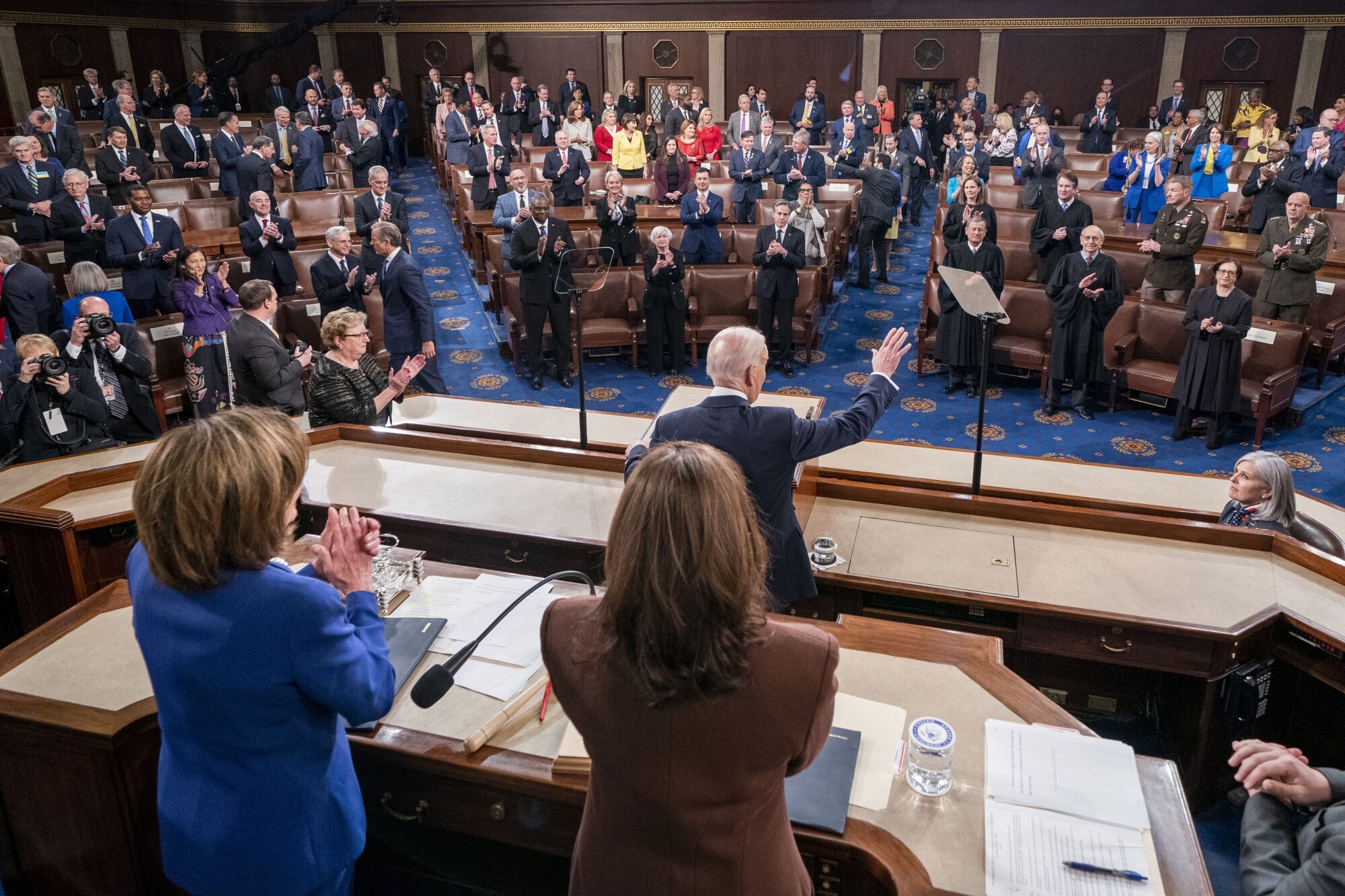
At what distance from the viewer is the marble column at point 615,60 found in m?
16.3

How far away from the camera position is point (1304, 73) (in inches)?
552

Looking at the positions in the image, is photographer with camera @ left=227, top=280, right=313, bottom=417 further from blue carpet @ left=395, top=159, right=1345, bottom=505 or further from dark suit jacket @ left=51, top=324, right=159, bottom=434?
blue carpet @ left=395, top=159, right=1345, bottom=505

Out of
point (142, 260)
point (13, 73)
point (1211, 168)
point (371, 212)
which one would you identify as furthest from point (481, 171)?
point (13, 73)

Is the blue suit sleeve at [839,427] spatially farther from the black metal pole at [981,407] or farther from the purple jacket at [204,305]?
the purple jacket at [204,305]

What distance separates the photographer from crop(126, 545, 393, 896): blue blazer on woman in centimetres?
162

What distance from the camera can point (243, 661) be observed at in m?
1.62

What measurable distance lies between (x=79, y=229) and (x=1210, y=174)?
1064cm

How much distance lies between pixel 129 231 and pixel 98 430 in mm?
2817

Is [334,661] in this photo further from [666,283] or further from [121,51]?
[121,51]

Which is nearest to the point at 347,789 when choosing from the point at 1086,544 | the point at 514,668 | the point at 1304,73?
the point at 514,668

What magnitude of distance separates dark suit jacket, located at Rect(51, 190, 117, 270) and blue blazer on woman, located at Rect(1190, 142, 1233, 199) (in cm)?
1025

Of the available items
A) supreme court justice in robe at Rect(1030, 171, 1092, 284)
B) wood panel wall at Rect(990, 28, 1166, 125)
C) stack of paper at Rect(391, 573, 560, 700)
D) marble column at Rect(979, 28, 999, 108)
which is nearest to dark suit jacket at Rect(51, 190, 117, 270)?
stack of paper at Rect(391, 573, 560, 700)

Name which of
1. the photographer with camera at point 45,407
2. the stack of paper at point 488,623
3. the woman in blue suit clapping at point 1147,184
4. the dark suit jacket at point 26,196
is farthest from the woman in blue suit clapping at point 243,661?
the woman in blue suit clapping at point 1147,184

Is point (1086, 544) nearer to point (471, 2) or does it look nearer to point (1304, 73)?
point (1304, 73)
